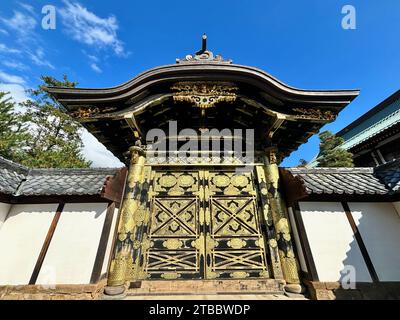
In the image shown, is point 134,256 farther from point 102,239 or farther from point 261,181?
point 261,181

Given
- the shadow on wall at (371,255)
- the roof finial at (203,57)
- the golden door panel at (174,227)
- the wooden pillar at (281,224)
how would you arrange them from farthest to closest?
the roof finial at (203,57) < the golden door panel at (174,227) < the wooden pillar at (281,224) < the shadow on wall at (371,255)

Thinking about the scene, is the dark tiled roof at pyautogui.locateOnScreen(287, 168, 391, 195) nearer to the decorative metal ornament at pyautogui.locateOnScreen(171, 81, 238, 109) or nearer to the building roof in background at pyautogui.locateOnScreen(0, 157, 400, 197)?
the building roof in background at pyautogui.locateOnScreen(0, 157, 400, 197)

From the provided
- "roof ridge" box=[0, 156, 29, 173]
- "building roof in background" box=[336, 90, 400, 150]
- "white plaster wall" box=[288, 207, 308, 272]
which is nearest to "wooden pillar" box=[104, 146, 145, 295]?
"roof ridge" box=[0, 156, 29, 173]

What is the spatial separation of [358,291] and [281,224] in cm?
198

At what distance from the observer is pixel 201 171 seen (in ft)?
19.3

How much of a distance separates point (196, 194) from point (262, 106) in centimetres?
323

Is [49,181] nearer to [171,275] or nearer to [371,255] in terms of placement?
[171,275]

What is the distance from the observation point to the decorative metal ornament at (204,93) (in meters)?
5.36

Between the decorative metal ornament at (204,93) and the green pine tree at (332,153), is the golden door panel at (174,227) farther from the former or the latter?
the green pine tree at (332,153)

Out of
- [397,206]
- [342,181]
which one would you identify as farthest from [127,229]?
[397,206]

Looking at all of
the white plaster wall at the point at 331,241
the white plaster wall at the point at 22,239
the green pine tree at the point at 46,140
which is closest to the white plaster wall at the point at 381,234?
the white plaster wall at the point at 331,241

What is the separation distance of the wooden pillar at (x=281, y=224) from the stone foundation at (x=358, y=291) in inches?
16.6

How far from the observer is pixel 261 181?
567cm
